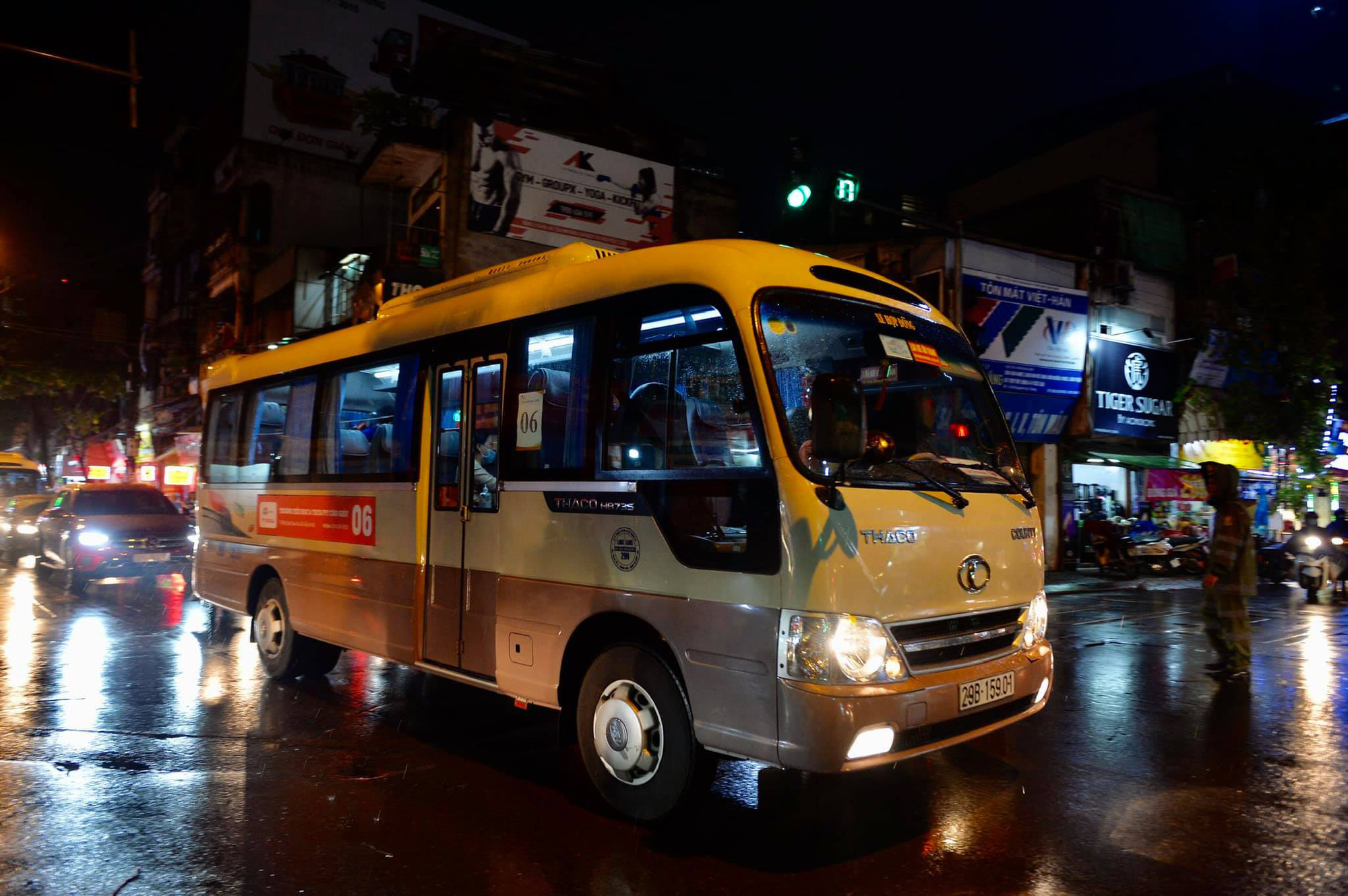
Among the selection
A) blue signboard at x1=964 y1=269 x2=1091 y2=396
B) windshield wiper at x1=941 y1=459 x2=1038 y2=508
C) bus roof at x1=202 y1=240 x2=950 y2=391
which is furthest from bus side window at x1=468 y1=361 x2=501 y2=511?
blue signboard at x1=964 y1=269 x2=1091 y2=396

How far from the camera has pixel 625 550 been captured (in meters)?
4.69

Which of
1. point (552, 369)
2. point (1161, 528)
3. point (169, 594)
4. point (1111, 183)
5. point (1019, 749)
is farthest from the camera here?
point (1111, 183)

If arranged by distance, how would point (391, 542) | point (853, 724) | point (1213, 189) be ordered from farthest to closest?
point (1213, 189)
point (391, 542)
point (853, 724)

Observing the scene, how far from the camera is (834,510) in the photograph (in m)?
3.96

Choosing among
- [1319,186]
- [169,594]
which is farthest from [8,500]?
[1319,186]

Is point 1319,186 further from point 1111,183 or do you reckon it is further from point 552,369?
point 552,369

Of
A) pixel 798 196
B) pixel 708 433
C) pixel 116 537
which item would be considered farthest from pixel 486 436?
pixel 116 537

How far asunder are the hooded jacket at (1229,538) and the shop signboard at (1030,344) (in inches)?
410

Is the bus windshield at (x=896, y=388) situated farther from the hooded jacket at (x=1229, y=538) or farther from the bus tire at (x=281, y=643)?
the bus tire at (x=281, y=643)

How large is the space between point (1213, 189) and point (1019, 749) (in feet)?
76.7

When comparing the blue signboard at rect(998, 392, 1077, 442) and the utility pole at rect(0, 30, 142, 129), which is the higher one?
the utility pole at rect(0, 30, 142, 129)

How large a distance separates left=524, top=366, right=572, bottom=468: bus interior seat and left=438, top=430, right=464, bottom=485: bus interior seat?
3.09 ft

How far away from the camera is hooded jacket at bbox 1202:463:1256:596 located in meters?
8.27

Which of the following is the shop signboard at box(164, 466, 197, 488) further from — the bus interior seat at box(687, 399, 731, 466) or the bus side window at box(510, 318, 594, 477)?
the bus interior seat at box(687, 399, 731, 466)
